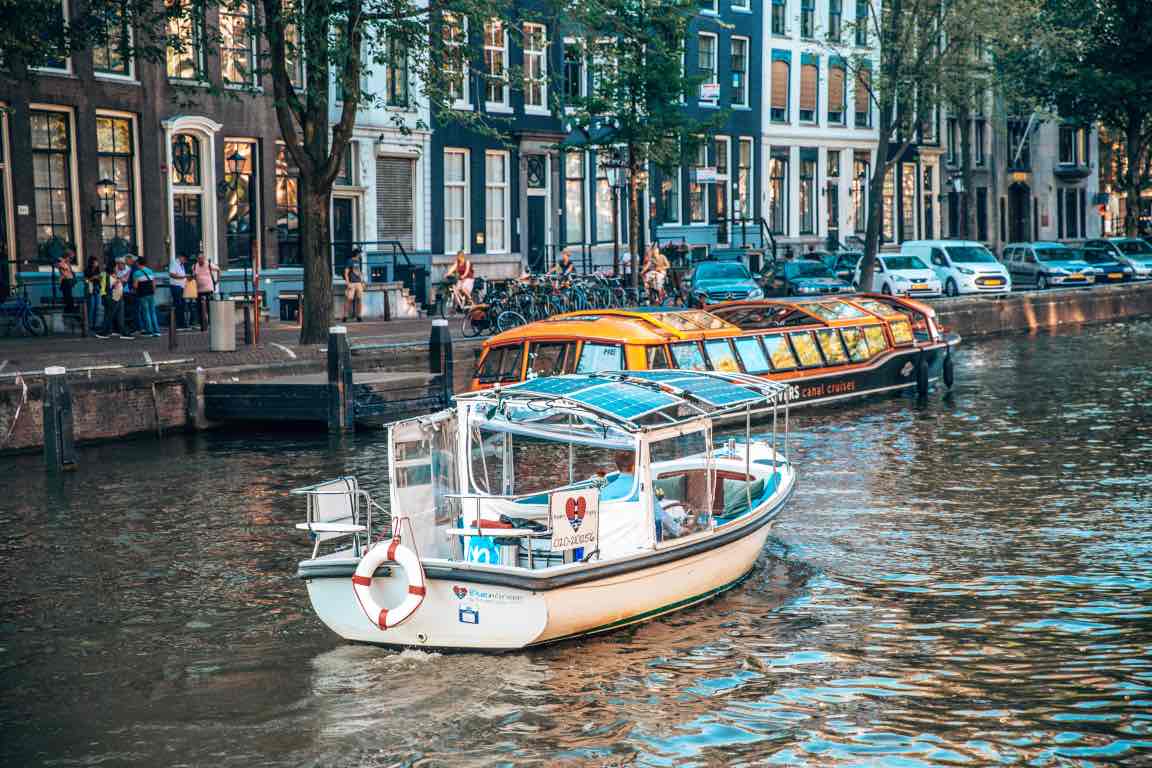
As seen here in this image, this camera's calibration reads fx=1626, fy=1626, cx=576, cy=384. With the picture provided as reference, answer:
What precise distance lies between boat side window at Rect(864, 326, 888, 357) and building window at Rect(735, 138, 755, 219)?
1172 inches

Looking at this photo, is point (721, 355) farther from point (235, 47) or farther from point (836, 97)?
point (836, 97)

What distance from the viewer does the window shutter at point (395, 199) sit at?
4366 cm

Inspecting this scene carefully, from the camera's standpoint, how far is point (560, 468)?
21203 mm

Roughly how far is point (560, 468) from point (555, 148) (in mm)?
23900

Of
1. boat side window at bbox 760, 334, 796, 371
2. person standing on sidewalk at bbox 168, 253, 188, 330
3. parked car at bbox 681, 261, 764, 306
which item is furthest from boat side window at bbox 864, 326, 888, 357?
person standing on sidewalk at bbox 168, 253, 188, 330

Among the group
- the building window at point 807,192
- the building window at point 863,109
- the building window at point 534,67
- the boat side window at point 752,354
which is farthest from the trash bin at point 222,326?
the building window at point 863,109

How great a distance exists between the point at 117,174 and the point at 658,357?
16.8 meters

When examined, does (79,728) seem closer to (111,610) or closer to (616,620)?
(111,610)

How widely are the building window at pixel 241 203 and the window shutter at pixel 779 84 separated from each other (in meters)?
27.8

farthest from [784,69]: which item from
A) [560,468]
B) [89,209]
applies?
[560,468]

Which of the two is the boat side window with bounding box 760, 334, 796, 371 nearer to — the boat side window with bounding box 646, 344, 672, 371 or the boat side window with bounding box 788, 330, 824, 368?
the boat side window with bounding box 788, 330, 824, 368

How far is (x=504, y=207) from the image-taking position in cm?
4791

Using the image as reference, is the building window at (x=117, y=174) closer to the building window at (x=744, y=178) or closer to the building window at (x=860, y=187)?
the building window at (x=744, y=178)

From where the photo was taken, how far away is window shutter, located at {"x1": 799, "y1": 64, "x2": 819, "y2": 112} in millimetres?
63500
